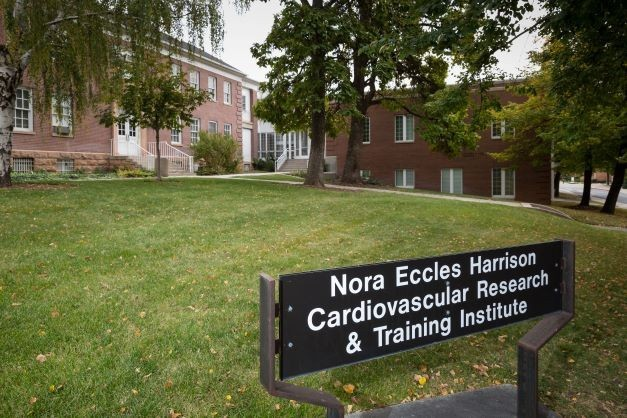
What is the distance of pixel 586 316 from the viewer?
5.81m

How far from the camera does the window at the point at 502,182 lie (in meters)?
31.0

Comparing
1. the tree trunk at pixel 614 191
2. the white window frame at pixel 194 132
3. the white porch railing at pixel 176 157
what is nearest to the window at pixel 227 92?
the white window frame at pixel 194 132

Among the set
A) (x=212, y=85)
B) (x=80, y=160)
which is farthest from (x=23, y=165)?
(x=212, y=85)

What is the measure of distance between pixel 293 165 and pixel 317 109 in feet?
66.8

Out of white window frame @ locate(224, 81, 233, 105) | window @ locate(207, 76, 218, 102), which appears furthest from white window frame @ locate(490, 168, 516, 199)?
window @ locate(207, 76, 218, 102)

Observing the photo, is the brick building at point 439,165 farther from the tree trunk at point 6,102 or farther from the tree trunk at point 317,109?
the tree trunk at point 6,102

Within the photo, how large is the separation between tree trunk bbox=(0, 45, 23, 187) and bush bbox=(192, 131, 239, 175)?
1498cm

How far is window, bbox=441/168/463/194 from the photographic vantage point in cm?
3198

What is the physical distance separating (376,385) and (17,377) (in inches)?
118

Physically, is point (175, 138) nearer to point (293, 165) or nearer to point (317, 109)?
point (293, 165)

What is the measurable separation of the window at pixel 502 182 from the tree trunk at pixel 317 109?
16.5 m

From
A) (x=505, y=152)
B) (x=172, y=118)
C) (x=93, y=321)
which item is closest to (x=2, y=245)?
(x=93, y=321)

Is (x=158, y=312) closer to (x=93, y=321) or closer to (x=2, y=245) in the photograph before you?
(x=93, y=321)

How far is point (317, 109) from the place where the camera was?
17172mm
